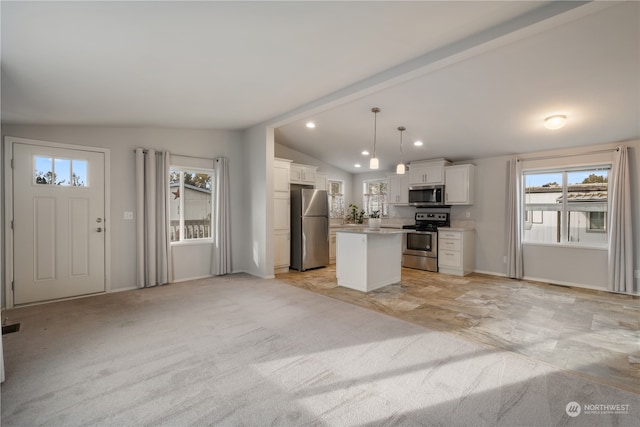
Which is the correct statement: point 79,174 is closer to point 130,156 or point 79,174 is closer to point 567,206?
point 130,156

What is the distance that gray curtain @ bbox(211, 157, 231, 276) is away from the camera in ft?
17.3

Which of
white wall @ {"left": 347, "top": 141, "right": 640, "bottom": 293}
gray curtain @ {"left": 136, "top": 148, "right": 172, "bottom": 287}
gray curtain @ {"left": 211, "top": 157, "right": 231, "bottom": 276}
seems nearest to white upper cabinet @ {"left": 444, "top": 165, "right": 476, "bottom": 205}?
white wall @ {"left": 347, "top": 141, "right": 640, "bottom": 293}

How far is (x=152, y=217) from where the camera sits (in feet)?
14.9

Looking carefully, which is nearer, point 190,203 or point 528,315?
point 528,315

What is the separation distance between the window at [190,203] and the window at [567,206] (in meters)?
5.78

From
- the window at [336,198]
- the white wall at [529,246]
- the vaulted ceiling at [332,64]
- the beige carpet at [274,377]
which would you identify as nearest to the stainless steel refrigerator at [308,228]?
the window at [336,198]

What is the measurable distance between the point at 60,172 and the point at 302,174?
389 centimetres

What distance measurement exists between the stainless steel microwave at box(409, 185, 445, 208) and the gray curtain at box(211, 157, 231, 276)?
12.5 feet

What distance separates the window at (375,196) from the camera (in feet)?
24.6

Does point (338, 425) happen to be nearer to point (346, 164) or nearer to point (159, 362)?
point (159, 362)

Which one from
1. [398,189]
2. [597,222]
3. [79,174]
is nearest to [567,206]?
[597,222]

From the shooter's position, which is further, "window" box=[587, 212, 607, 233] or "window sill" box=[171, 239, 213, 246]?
"window sill" box=[171, 239, 213, 246]

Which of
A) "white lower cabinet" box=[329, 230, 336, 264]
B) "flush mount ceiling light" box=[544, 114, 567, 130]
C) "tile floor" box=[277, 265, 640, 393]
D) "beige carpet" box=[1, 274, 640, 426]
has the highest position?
"flush mount ceiling light" box=[544, 114, 567, 130]

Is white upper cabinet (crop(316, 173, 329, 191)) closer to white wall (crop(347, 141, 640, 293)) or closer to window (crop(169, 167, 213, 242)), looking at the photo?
window (crop(169, 167, 213, 242))
